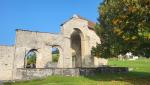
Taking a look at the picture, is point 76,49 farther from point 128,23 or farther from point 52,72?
point 128,23

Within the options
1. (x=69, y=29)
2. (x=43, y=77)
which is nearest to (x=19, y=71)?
(x=43, y=77)

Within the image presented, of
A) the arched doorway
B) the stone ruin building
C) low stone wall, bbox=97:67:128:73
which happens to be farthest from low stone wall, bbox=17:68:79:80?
the arched doorway

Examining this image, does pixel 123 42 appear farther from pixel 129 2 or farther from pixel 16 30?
pixel 16 30

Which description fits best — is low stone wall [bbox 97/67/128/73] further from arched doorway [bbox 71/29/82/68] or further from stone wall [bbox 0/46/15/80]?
stone wall [bbox 0/46/15/80]

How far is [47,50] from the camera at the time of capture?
1544 inches

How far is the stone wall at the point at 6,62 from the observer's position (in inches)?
1384

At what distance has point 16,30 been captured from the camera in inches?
1441

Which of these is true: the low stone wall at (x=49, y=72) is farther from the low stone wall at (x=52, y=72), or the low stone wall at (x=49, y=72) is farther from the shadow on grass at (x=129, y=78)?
the shadow on grass at (x=129, y=78)

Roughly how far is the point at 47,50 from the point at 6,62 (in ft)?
19.5

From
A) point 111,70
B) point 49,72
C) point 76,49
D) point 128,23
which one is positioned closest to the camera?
point 128,23

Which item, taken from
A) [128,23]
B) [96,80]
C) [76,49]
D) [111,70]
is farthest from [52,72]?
[76,49]

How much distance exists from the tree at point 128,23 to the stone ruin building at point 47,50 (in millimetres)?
8553

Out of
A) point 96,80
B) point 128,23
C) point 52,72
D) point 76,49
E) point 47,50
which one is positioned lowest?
point 96,80

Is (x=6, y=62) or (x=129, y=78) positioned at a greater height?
(x=6, y=62)
